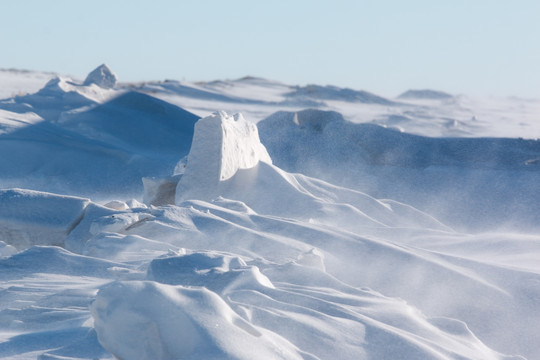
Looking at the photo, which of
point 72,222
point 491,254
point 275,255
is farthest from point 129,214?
point 491,254

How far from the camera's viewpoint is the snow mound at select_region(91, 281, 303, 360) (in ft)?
6.61

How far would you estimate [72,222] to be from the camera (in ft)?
15.2

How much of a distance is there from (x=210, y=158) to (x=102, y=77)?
9965mm

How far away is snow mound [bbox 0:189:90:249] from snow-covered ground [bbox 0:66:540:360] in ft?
0.04

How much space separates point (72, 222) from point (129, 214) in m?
0.49

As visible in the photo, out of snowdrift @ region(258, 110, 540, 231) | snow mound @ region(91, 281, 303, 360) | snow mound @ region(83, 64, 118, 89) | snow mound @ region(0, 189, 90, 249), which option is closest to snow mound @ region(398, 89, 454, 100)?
snow mound @ region(83, 64, 118, 89)

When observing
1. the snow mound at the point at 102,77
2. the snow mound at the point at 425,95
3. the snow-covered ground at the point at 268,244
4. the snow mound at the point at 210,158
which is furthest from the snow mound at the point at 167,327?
the snow mound at the point at 425,95

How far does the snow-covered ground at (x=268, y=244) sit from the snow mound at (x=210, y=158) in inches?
0.6

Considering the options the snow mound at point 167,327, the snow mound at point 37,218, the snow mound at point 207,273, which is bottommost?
the snow mound at point 37,218

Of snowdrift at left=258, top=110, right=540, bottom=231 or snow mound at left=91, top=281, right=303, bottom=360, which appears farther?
snowdrift at left=258, top=110, right=540, bottom=231

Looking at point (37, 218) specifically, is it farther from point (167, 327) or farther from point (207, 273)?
point (167, 327)

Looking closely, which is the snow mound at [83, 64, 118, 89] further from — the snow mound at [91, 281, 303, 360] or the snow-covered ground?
the snow mound at [91, 281, 303, 360]

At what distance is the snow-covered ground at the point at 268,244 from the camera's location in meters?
2.30

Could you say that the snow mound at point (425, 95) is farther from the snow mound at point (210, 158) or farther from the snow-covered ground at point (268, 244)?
the snow mound at point (210, 158)
